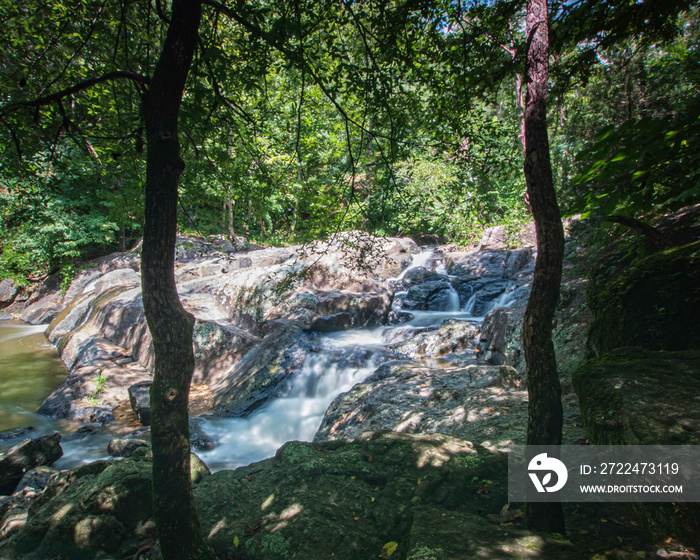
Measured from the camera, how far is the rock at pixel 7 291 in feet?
67.7

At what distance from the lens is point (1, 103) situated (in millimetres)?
4629

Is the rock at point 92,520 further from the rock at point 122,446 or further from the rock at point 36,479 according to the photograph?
the rock at point 122,446

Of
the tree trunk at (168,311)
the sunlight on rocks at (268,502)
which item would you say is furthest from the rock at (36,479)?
the tree trunk at (168,311)

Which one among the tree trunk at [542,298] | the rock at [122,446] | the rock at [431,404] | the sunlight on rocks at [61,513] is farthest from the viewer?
the rock at [122,446]

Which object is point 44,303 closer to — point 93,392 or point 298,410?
point 93,392

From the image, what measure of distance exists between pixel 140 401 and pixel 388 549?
7288 millimetres

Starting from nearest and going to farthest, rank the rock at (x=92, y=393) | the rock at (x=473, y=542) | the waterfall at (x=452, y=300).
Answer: the rock at (x=473, y=542) → the rock at (x=92, y=393) → the waterfall at (x=452, y=300)

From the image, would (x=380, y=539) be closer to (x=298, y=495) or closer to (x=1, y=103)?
(x=298, y=495)

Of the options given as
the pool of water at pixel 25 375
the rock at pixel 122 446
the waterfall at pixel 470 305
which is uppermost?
the waterfall at pixel 470 305

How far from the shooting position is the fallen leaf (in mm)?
2633

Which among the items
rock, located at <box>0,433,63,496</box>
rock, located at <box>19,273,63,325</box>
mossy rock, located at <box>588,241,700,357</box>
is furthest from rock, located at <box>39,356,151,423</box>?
rock, located at <box>19,273,63,325</box>

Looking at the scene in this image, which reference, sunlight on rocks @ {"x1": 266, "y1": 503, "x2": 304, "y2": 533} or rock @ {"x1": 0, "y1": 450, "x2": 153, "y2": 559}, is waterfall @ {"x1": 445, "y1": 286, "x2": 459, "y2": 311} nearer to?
sunlight on rocks @ {"x1": 266, "y1": 503, "x2": 304, "y2": 533}

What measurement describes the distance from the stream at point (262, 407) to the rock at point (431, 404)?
1580mm

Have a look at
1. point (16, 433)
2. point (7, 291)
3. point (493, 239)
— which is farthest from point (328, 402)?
point (7, 291)
